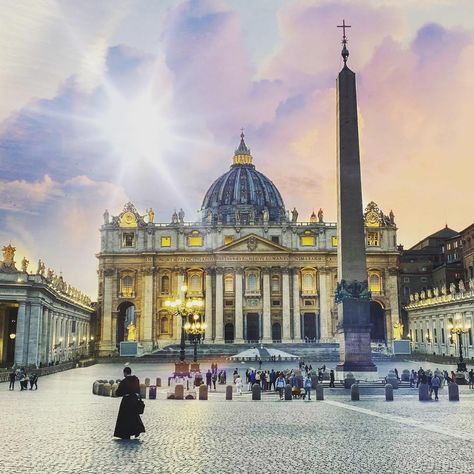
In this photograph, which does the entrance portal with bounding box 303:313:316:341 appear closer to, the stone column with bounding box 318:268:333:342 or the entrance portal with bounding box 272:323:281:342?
the stone column with bounding box 318:268:333:342

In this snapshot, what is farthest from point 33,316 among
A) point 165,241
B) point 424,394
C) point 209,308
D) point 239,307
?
point 165,241

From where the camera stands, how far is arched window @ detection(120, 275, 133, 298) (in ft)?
278

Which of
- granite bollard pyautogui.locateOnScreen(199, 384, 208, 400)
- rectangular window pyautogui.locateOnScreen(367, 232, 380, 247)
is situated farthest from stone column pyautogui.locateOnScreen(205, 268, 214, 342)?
granite bollard pyautogui.locateOnScreen(199, 384, 208, 400)

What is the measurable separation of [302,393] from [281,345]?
48135mm

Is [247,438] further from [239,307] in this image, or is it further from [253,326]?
[253,326]

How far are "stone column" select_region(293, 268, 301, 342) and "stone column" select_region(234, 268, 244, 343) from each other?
21.9ft

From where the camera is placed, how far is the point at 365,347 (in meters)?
27.0

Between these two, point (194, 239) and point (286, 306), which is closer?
point (286, 306)

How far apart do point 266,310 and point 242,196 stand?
98.2 ft

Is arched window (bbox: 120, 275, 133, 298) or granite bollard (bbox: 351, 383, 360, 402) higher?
arched window (bbox: 120, 275, 133, 298)

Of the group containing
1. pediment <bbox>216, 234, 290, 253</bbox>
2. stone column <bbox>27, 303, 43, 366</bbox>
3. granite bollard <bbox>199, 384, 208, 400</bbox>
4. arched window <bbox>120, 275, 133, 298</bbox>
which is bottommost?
granite bollard <bbox>199, 384, 208, 400</bbox>

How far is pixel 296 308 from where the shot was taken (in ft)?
271

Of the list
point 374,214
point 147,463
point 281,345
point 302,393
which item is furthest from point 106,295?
point 147,463

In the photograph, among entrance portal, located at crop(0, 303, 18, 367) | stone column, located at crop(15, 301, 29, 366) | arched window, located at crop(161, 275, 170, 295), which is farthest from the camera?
arched window, located at crop(161, 275, 170, 295)
